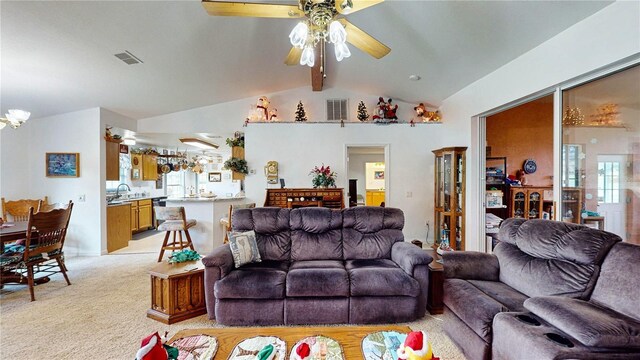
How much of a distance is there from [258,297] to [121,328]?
1.30m

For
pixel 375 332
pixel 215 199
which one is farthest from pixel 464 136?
pixel 215 199

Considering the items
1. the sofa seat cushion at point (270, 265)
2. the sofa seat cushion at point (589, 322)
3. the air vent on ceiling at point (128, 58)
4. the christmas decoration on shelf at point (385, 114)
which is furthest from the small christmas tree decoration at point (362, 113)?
the sofa seat cushion at point (589, 322)

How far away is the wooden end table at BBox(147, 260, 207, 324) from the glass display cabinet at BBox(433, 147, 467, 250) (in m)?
3.71

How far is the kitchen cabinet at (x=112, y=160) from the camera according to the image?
193 inches

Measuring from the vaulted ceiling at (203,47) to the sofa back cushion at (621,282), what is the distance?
2.08 meters

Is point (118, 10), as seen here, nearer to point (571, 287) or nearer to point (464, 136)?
point (571, 287)

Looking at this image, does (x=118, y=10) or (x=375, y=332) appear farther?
(x=118, y=10)

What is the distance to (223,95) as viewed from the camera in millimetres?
5215

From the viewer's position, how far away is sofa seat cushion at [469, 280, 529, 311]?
6.13 feet

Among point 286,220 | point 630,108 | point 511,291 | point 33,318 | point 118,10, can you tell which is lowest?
point 33,318

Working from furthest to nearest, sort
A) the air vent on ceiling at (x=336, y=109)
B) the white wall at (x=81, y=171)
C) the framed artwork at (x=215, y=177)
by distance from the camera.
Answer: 1. the framed artwork at (x=215, y=177)
2. the air vent on ceiling at (x=336, y=109)
3. the white wall at (x=81, y=171)

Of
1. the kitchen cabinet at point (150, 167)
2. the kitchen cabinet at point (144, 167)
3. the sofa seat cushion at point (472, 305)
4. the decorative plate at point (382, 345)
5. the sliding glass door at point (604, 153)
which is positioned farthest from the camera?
the kitchen cabinet at point (150, 167)

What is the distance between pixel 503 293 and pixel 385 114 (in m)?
4.18

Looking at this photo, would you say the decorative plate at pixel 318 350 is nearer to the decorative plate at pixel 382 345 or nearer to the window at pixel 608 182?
the decorative plate at pixel 382 345
